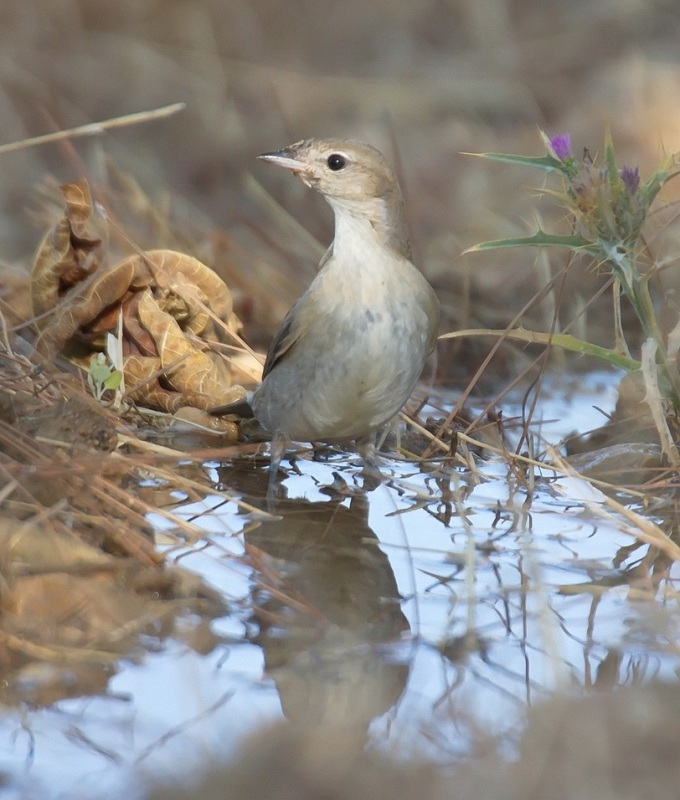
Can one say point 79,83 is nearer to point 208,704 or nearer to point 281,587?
point 281,587

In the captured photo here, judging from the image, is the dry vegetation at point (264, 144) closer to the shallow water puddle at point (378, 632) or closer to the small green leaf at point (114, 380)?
the small green leaf at point (114, 380)

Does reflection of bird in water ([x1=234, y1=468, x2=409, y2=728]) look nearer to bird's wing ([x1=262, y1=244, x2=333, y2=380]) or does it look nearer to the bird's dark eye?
bird's wing ([x1=262, y1=244, x2=333, y2=380])

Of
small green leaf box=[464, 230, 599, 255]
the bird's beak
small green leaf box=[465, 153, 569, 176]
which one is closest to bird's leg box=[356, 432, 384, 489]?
the bird's beak

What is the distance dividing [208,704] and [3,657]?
443 millimetres

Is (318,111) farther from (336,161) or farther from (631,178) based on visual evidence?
(631,178)

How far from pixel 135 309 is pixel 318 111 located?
4.76 m

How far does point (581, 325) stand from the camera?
529cm

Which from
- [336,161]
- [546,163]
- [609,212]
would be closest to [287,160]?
[336,161]

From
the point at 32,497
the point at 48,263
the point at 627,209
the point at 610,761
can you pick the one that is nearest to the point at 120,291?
the point at 48,263

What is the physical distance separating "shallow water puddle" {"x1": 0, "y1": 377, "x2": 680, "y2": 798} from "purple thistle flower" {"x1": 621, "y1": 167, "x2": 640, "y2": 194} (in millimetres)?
911

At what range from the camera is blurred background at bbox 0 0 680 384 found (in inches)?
254

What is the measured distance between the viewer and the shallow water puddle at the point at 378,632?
2309 millimetres

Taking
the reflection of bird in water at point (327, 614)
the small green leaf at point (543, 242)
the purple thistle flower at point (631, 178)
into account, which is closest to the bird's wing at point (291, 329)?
the reflection of bird in water at point (327, 614)

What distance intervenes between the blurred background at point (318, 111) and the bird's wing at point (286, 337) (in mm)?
1402
